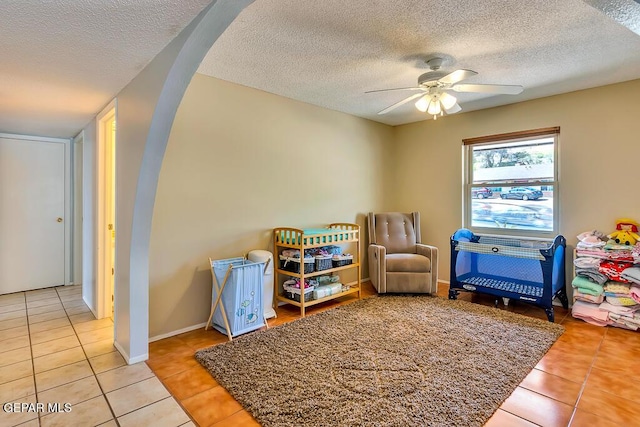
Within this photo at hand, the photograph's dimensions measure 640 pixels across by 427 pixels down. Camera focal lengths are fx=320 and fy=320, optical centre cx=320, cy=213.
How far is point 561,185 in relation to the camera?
3.66m

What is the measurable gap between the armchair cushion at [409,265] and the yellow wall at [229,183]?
93 centimetres

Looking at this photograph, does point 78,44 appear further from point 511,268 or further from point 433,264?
point 511,268

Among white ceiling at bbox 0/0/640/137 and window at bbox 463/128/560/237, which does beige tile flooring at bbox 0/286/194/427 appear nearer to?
white ceiling at bbox 0/0/640/137

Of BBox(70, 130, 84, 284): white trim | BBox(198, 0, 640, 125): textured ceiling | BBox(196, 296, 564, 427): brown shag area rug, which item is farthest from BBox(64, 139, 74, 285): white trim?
BBox(196, 296, 564, 427): brown shag area rug

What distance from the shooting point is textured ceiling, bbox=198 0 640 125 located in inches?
78.6

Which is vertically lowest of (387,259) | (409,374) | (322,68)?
(409,374)

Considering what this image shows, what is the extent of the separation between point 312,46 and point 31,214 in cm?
436

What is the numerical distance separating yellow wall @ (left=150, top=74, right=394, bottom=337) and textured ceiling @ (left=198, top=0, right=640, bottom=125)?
1.06ft

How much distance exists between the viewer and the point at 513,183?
4.05 meters

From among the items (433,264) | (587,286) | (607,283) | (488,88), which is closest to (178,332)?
(433,264)

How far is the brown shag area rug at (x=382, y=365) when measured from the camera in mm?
1809

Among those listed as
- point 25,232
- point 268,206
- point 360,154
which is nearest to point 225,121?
point 268,206

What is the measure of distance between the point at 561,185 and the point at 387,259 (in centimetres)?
214

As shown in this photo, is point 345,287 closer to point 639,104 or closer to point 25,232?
point 639,104
